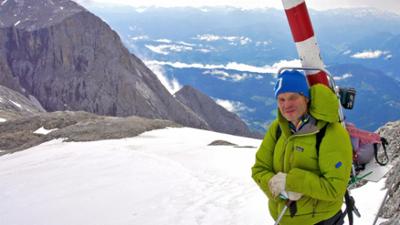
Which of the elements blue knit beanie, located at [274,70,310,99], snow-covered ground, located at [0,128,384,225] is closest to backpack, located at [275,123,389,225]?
blue knit beanie, located at [274,70,310,99]

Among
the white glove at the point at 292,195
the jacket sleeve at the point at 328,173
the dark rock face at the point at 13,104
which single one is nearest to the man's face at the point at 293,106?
the jacket sleeve at the point at 328,173

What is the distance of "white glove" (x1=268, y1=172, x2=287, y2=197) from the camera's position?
4.71 meters

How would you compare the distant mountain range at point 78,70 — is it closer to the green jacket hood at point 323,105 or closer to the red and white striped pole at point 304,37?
the red and white striped pole at point 304,37

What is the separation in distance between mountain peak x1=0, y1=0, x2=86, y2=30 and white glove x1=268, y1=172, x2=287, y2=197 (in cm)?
15120

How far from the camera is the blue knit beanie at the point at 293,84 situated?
486cm

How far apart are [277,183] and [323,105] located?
93 centimetres

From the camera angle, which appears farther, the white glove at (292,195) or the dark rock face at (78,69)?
the dark rock face at (78,69)

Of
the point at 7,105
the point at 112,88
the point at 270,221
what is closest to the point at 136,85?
the point at 112,88

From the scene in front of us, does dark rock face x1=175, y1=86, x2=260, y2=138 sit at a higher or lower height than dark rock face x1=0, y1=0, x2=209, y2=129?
lower

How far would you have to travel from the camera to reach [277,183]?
477cm

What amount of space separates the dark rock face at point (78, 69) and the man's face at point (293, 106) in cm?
12377

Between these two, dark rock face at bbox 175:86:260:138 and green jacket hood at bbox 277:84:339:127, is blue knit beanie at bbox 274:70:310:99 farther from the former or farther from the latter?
dark rock face at bbox 175:86:260:138

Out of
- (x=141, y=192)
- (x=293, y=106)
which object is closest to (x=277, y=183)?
(x=293, y=106)

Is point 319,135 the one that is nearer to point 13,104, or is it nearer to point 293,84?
point 293,84
